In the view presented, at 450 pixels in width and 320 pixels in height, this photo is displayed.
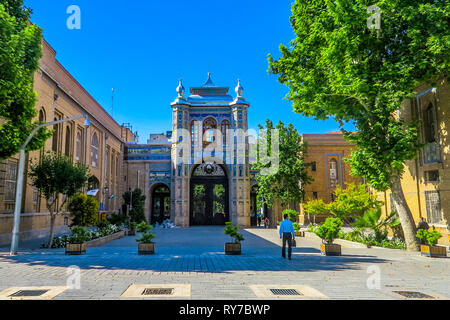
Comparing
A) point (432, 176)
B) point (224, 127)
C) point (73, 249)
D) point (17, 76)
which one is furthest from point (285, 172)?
point (17, 76)

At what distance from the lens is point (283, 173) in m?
27.5

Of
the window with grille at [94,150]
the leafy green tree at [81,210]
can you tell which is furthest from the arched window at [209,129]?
the leafy green tree at [81,210]

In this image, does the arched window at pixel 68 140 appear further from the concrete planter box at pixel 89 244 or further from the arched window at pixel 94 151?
the concrete planter box at pixel 89 244

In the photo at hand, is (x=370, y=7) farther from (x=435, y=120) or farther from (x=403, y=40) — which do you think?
(x=435, y=120)

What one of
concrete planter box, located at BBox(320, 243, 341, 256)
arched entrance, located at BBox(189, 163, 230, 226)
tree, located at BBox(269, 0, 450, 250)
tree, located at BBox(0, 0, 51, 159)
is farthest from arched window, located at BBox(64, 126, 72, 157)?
concrete planter box, located at BBox(320, 243, 341, 256)

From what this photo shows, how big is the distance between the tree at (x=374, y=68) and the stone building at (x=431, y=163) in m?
1.50

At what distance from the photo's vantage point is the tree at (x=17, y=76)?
11.1 meters

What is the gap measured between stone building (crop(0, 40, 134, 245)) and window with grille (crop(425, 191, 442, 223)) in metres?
18.8

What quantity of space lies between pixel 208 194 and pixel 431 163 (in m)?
20.9

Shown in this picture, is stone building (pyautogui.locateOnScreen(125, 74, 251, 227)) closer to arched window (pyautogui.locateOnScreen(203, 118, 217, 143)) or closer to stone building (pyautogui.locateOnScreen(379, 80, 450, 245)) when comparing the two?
arched window (pyautogui.locateOnScreen(203, 118, 217, 143))

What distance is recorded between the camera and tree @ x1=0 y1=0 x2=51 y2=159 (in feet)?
36.4

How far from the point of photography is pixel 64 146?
2370 centimetres
